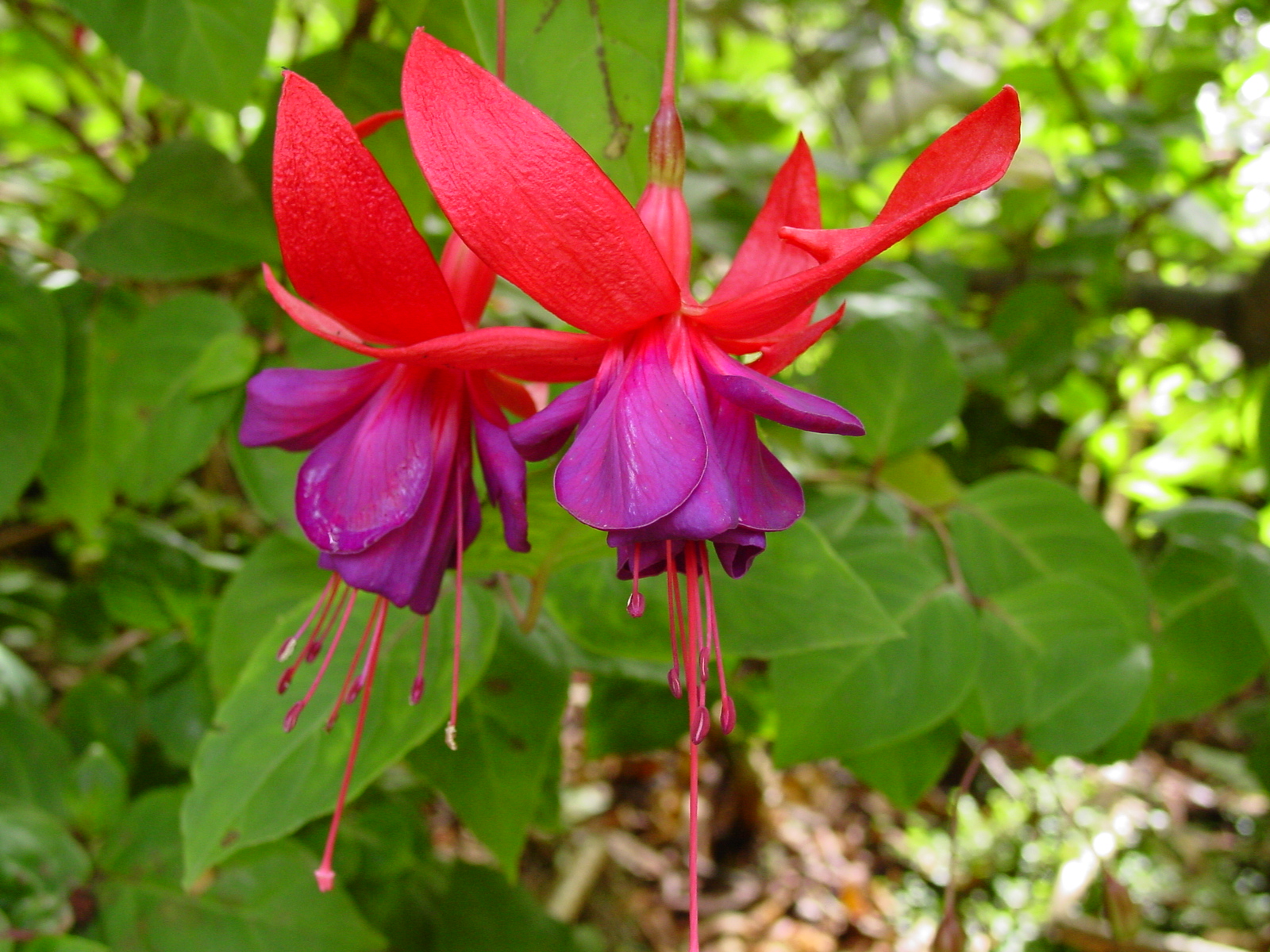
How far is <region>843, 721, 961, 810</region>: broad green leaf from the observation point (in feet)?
2.06

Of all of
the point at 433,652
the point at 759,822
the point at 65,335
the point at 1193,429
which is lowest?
the point at 759,822

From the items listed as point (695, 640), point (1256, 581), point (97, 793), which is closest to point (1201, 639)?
point (1256, 581)

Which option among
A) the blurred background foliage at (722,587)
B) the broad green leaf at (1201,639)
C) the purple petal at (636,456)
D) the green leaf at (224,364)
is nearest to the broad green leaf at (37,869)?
the blurred background foliage at (722,587)

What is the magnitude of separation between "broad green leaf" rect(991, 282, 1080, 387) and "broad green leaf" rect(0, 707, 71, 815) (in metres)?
0.98

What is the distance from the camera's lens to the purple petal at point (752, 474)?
345 millimetres

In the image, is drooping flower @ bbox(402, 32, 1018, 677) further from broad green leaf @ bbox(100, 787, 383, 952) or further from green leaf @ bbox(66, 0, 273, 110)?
broad green leaf @ bbox(100, 787, 383, 952)

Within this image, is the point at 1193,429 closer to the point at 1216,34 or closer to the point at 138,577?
the point at 1216,34

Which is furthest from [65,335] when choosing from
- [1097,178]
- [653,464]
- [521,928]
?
[1097,178]

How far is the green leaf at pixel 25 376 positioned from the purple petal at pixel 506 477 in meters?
0.42

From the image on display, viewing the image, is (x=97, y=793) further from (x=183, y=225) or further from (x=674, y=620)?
(x=674, y=620)

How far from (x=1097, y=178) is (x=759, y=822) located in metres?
1.06

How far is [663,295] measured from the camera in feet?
1.08

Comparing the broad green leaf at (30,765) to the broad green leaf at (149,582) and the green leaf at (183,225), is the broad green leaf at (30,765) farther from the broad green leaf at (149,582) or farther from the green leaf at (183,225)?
the green leaf at (183,225)

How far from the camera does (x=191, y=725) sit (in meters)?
0.75
